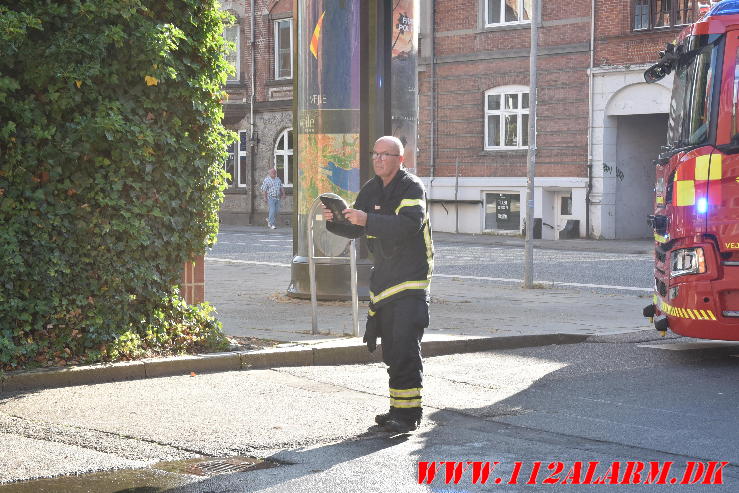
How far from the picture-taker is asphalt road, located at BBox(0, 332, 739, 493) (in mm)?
6020

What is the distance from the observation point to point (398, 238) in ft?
24.2

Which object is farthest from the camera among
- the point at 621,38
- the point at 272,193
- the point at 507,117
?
the point at 272,193

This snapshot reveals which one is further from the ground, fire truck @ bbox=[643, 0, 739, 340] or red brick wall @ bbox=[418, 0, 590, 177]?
red brick wall @ bbox=[418, 0, 590, 177]

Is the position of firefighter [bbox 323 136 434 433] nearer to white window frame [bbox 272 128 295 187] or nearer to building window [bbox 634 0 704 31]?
building window [bbox 634 0 704 31]

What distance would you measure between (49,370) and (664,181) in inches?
216

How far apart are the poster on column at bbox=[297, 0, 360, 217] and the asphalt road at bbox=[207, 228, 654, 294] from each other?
4739 mm

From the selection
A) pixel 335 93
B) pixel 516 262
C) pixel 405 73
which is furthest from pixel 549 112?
pixel 335 93

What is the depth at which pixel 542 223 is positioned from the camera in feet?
105

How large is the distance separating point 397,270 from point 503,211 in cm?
2590

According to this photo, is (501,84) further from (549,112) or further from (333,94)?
(333,94)

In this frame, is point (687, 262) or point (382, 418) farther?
point (687, 262)

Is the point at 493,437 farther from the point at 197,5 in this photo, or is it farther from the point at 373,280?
the point at 197,5

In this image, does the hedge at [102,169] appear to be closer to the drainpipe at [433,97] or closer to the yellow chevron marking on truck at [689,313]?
the yellow chevron marking on truck at [689,313]

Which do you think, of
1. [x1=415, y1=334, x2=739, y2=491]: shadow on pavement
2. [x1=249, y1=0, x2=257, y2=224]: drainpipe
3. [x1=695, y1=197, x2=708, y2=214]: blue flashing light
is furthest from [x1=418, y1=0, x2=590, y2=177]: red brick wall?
[x1=695, y1=197, x2=708, y2=214]: blue flashing light
